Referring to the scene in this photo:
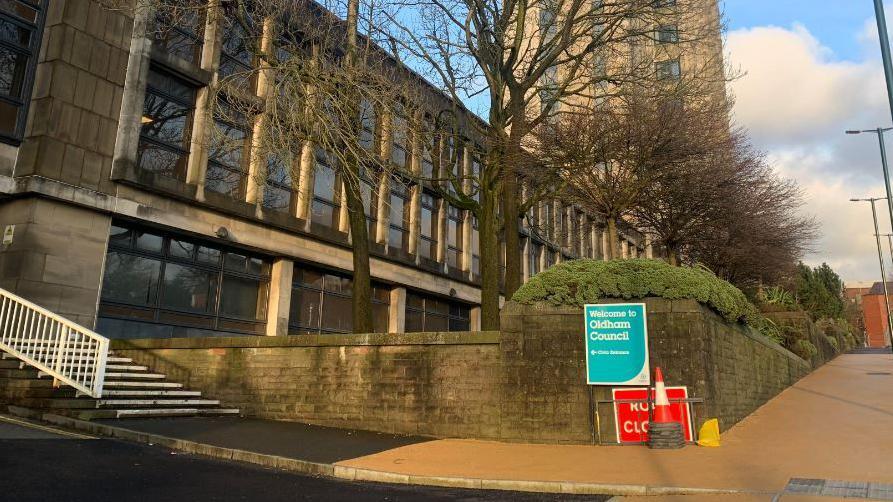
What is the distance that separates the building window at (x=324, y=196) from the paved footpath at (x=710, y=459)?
495 inches

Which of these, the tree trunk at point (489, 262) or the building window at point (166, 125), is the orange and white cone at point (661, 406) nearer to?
the tree trunk at point (489, 262)

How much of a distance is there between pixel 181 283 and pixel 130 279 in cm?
140

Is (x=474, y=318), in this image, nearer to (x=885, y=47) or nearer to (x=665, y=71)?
(x=665, y=71)

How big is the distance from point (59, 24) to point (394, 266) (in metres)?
12.7

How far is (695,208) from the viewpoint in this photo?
19.7 metres

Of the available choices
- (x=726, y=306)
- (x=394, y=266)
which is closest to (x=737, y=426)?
(x=726, y=306)

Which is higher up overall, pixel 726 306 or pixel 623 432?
pixel 726 306

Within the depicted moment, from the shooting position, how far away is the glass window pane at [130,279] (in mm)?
15445

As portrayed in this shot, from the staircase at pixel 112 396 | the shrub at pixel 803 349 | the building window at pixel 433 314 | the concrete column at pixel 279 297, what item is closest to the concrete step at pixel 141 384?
the staircase at pixel 112 396

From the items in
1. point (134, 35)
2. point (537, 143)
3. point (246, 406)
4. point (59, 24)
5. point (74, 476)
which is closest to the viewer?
point (74, 476)

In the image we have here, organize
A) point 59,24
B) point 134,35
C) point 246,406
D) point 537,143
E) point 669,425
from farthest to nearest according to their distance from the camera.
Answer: point 537,143 < point 134,35 < point 59,24 < point 246,406 < point 669,425

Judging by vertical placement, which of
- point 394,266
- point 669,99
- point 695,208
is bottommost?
point 394,266

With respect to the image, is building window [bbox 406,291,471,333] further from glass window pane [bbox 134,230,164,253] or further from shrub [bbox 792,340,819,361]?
shrub [bbox 792,340,819,361]

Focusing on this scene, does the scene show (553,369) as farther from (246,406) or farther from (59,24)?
(59,24)
